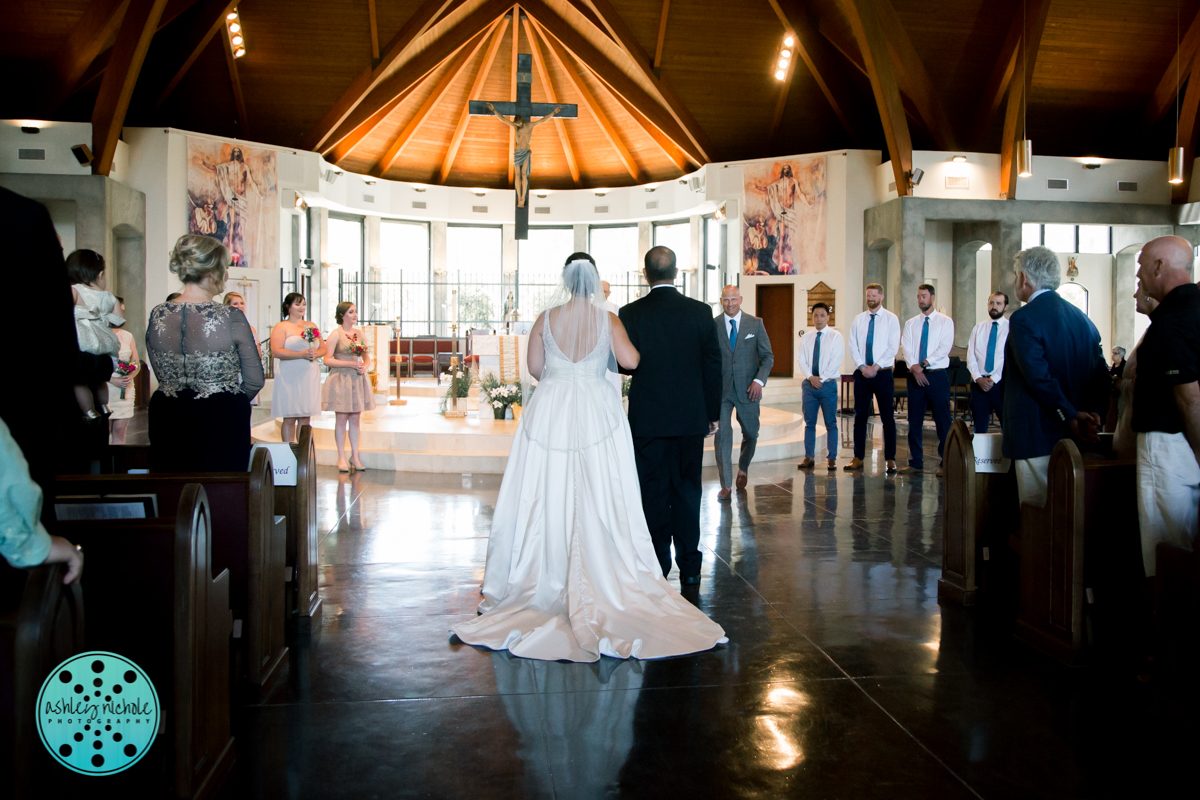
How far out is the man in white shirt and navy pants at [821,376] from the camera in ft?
26.0

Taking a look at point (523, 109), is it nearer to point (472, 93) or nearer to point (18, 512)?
point (472, 93)

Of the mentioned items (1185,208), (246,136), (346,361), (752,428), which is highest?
(246,136)

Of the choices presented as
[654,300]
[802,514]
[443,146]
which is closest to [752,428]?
[802,514]

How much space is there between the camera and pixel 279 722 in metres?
2.78

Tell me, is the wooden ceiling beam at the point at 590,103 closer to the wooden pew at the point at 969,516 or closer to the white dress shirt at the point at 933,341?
the white dress shirt at the point at 933,341

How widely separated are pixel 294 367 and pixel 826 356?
4522mm

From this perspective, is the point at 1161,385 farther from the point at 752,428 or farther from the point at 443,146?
the point at 443,146

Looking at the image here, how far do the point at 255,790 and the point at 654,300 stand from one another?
2.68 meters

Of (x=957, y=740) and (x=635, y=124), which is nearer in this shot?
(x=957, y=740)

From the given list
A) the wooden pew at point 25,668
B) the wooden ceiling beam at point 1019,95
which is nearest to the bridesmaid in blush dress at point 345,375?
the wooden pew at point 25,668

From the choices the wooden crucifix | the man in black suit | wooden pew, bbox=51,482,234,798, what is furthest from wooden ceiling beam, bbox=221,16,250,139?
wooden pew, bbox=51,482,234,798

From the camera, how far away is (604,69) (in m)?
17.9

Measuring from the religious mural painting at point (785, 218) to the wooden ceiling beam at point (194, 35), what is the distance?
9919mm

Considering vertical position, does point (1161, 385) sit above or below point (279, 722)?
above
